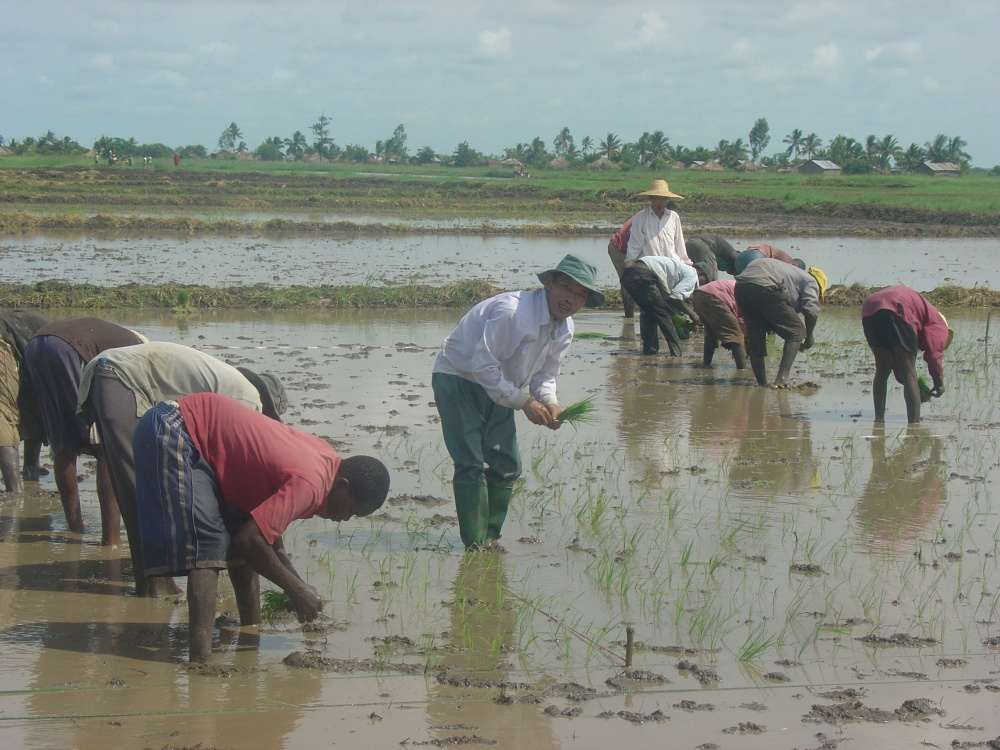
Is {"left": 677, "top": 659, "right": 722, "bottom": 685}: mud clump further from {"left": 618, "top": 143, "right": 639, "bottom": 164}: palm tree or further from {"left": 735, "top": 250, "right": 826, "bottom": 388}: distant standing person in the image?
{"left": 618, "top": 143, "right": 639, "bottom": 164}: palm tree

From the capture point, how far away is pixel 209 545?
3.69m

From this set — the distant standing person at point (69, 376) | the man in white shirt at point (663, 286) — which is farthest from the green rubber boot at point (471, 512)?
the man in white shirt at point (663, 286)

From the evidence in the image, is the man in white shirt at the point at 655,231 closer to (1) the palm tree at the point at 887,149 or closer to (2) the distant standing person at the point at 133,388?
(2) the distant standing person at the point at 133,388

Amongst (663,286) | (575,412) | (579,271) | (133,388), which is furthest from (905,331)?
(133,388)

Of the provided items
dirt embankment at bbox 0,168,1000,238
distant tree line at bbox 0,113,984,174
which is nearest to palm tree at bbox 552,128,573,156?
distant tree line at bbox 0,113,984,174

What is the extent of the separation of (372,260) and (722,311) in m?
10.0

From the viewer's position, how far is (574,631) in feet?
13.9

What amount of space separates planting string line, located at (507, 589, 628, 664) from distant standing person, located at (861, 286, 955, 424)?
4.13m

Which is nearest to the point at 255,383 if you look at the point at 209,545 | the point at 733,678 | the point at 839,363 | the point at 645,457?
the point at 209,545

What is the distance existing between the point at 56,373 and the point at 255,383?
105 centimetres

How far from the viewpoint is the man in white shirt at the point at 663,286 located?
10.2 m

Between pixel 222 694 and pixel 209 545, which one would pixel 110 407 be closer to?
pixel 209 545

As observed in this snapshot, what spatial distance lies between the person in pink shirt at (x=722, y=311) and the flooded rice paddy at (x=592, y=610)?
5.53ft

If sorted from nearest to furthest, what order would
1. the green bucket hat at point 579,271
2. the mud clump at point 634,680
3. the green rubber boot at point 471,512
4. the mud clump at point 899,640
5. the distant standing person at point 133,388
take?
1. the mud clump at point 634,680
2. the mud clump at point 899,640
3. the distant standing person at point 133,388
4. the green bucket hat at point 579,271
5. the green rubber boot at point 471,512
